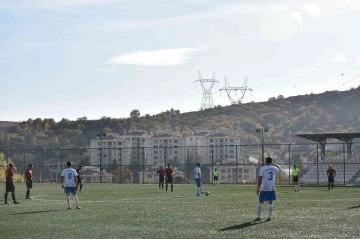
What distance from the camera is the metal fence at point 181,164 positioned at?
76750 millimetres

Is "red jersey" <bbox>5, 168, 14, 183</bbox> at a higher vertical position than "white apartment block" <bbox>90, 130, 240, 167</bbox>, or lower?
lower

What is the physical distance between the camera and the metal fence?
76.8m

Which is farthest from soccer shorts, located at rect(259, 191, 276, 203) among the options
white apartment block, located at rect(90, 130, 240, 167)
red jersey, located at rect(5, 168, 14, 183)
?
white apartment block, located at rect(90, 130, 240, 167)

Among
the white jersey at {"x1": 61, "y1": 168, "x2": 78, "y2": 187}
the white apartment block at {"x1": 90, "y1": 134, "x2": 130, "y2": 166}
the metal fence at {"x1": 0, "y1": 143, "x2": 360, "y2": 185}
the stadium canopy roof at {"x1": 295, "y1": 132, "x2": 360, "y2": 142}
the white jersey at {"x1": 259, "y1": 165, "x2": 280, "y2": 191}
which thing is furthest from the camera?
the white apartment block at {"x1": 90, "y1": 134, "x2": 130, "y2": 166}

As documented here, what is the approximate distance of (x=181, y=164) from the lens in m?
75.7

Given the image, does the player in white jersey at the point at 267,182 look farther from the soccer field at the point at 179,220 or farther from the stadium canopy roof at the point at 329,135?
the stadium canopy roof at the point at 329,135

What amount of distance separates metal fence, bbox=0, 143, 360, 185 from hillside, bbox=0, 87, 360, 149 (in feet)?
42.6

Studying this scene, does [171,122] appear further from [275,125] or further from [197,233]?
[197,233]

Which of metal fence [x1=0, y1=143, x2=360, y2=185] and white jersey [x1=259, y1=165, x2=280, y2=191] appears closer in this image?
white jersey [x1=259, y1=165, x2=280, y2=191]

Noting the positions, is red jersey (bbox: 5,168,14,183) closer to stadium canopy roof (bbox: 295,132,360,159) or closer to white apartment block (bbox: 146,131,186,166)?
stadium canopy roof (bbox: 295,132,360,159)

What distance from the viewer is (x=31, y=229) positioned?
77.2 ft

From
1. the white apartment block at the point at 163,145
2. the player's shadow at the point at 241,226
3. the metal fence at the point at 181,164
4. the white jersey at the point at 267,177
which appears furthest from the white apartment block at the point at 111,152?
the player's shadow at the point at 241,226

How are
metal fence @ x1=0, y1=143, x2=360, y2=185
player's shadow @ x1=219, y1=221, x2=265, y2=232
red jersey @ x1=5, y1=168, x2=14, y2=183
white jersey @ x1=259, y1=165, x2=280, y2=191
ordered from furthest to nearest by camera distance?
1. metal fence @ x1=0, y1=143, x2=360, y2=185
2. red jersey @ x1=5, y1=168, x2=14, y2=183
3. white jersey @ x1=259, y1=165, x2=280, y2=191
4. player's shadow @ x1=219, y1=221, x2=265, y2=232

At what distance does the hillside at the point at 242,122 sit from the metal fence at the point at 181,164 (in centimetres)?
1299
